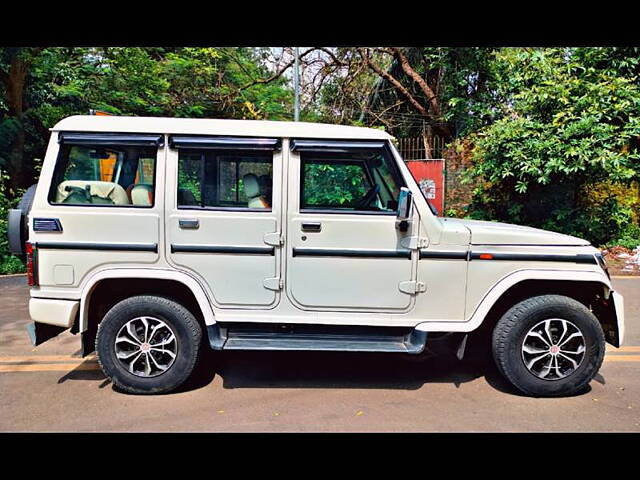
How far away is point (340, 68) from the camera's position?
45.3 feet

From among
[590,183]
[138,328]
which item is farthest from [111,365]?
[590,183]

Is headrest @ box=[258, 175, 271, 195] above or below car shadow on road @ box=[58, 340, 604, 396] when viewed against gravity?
above

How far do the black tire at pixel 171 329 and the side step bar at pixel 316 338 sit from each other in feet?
0.68

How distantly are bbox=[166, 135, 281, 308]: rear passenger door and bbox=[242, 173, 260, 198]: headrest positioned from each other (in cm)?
5

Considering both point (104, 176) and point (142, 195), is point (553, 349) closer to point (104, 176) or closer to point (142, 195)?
point (142, 195)

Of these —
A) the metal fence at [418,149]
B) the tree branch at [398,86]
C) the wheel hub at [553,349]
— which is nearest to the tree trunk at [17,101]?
the tree branch at [398,86]

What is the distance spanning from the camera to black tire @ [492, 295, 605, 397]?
12.2 feet

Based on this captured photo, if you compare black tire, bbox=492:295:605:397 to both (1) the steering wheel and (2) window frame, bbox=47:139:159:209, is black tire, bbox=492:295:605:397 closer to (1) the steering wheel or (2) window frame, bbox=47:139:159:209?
(1) the steering wheel

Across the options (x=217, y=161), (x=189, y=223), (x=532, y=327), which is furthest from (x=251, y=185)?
(x=532, y=327)

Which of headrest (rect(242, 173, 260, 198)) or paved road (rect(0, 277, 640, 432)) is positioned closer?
paved road (rect(0, 277, 640, 432))

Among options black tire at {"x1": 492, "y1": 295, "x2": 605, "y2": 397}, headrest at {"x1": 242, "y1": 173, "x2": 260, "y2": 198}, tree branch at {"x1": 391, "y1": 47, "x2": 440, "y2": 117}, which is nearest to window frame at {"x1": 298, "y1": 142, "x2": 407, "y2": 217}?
headrest at {"x1": 242, "y1": 173, "x2": 260, "y2": 198}

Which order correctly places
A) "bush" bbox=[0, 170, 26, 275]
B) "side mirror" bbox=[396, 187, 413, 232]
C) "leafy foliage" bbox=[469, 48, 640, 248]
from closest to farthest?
"side mirror" bbox=[396, 187, 413, 232]
"bush" bbox=[0, 170, 26, 275]
"leafy foliage" bbox=[469, 48, 640, 248]

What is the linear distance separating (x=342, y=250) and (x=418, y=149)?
30.2 feet

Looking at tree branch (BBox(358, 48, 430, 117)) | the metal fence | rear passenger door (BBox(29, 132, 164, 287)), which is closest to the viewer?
rear passenger door (BBox(29, 132, 164, 287))
